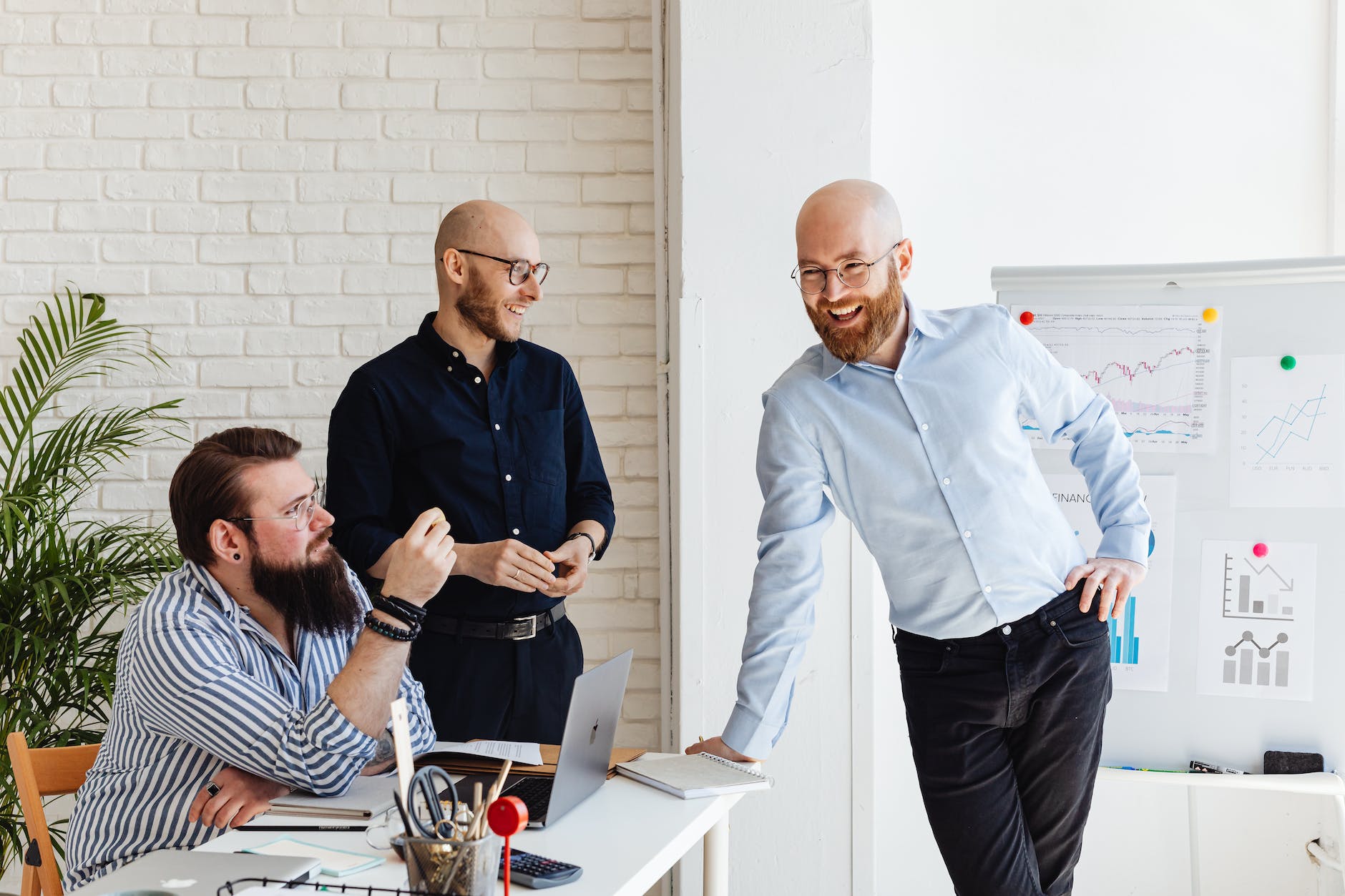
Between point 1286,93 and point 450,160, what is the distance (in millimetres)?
2362

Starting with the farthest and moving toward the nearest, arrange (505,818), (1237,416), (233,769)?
1. (1237,416)
2. (233,769)
3. (505,818)

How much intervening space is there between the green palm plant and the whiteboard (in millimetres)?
2401

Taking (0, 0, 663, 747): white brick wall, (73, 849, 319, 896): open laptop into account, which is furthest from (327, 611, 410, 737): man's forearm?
(0, 0, 663, 747): white brick wall

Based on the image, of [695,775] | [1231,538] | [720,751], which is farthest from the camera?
[1231,538]

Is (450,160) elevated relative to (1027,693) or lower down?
elevated

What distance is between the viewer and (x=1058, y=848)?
2055 mm

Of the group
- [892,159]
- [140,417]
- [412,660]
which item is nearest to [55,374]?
[140,417]

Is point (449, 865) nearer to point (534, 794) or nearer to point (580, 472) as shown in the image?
point (534, 794)

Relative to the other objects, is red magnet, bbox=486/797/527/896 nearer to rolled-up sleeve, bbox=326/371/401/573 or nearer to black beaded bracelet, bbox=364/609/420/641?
black beaded bracelet, bbox=364/609/420/641

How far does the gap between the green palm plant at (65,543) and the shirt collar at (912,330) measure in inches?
67.7

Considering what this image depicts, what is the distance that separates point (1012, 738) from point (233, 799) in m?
1.33

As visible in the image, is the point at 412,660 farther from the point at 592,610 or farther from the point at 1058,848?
the point at 1058,848

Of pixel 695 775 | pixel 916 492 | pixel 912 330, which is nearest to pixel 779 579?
pixel 916 492

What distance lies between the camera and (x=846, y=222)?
6.42 feet
